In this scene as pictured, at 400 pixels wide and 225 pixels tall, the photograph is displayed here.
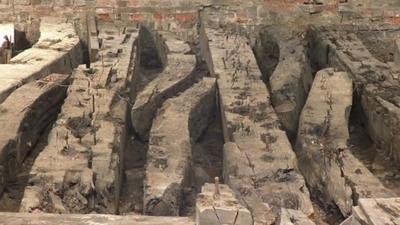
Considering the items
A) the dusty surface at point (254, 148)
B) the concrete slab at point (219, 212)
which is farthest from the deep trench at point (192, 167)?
the concrete slab at point (219, 212)

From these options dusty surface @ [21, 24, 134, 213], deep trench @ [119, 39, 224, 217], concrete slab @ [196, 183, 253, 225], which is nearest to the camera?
concrete slab @ [196, 183, 253, 225]

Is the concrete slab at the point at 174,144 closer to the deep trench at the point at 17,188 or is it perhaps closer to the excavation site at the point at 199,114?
the excavation site at the point at 199,114

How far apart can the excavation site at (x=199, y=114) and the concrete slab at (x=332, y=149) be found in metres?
0.02

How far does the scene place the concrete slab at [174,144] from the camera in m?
4.83

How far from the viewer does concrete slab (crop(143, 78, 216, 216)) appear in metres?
4.83

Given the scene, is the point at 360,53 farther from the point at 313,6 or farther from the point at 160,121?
the point at 160,121

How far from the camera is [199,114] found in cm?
691

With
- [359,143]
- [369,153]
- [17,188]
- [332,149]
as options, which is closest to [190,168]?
[332,149]

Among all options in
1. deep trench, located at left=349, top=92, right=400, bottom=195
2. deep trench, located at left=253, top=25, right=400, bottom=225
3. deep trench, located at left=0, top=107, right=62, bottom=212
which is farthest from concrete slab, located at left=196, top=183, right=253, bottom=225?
deep trench, located at left=349, top=92, right=400, bottom=195

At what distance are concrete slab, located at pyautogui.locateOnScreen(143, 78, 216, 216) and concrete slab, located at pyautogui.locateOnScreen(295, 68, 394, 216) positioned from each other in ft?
3.27

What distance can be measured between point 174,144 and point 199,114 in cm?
123

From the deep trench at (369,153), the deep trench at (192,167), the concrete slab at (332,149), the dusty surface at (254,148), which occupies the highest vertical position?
the dusty surface at (254,148)

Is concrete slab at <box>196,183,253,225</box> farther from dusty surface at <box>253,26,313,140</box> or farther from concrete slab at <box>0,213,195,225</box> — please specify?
dusty surface at <box>253,26,313,140</box>

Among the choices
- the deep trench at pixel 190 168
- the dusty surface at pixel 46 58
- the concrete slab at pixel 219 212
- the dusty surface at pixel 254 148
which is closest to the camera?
the concrete slab at pixel 219 212
